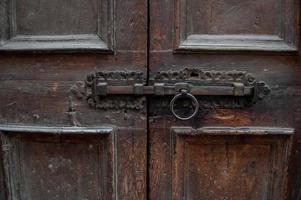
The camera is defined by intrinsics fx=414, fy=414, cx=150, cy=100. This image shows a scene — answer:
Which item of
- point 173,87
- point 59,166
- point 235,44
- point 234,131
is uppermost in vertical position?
point 235,44

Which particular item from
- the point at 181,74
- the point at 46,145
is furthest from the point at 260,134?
the point at 46,145

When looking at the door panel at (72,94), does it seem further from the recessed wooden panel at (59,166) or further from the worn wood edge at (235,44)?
the worn wood edge at (235,44)

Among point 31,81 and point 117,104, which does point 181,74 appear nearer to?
point 117,104

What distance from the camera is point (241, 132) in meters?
1.01

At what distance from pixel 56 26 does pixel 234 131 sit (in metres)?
0.51

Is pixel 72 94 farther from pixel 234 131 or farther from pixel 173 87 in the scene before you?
pixel 234 131

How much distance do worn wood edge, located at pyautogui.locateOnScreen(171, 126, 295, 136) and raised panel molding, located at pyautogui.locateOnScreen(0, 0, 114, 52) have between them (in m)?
0.27

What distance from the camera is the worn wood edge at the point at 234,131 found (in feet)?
3.30

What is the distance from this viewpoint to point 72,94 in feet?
3.42

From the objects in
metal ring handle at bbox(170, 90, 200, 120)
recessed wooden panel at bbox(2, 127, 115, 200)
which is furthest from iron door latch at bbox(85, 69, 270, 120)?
recessed wooden panel at bbox(2, 127, 115, 200)

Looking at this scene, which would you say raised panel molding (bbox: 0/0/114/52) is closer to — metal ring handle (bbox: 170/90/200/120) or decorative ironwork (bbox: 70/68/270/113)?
decorative ironwork (bbox: 70/68/270/113)

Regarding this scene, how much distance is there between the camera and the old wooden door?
1001 millimetres

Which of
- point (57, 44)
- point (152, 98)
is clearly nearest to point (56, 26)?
point (57, 44)

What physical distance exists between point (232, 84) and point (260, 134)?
5.5 inches
